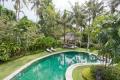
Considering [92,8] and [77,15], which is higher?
[92,8]

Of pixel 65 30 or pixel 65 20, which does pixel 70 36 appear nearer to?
pixel 65 30

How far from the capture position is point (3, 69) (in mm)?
16047

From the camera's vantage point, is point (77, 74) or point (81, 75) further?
point (77, 74)

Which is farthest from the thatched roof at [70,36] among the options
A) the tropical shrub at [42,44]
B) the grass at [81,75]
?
the grass at [81,75]

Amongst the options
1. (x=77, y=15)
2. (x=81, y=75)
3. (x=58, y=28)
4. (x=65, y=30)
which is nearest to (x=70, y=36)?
(x=65, y=30)

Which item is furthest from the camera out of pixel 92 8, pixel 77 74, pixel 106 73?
pixel 92 8

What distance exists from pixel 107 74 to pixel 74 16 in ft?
68.9

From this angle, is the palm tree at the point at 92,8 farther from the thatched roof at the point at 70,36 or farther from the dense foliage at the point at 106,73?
the dense foliage at the point at 106,73

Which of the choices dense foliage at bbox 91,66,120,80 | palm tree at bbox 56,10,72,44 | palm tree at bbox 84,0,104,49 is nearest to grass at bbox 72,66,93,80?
dense foliage at bbox 91,66,120,80

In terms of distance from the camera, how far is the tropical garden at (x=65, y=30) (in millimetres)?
12570

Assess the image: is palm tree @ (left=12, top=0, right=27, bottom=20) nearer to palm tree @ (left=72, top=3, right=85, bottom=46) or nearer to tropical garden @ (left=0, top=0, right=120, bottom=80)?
tropical garden @ (left=0, top=0, right=120, bottom=80)

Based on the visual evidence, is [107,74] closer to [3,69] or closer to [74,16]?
[3,69]

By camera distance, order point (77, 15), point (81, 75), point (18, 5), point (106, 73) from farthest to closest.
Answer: point (77, 15)
point (18, 5)
point (81, 75)
point (106, 73)

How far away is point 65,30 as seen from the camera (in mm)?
34594
